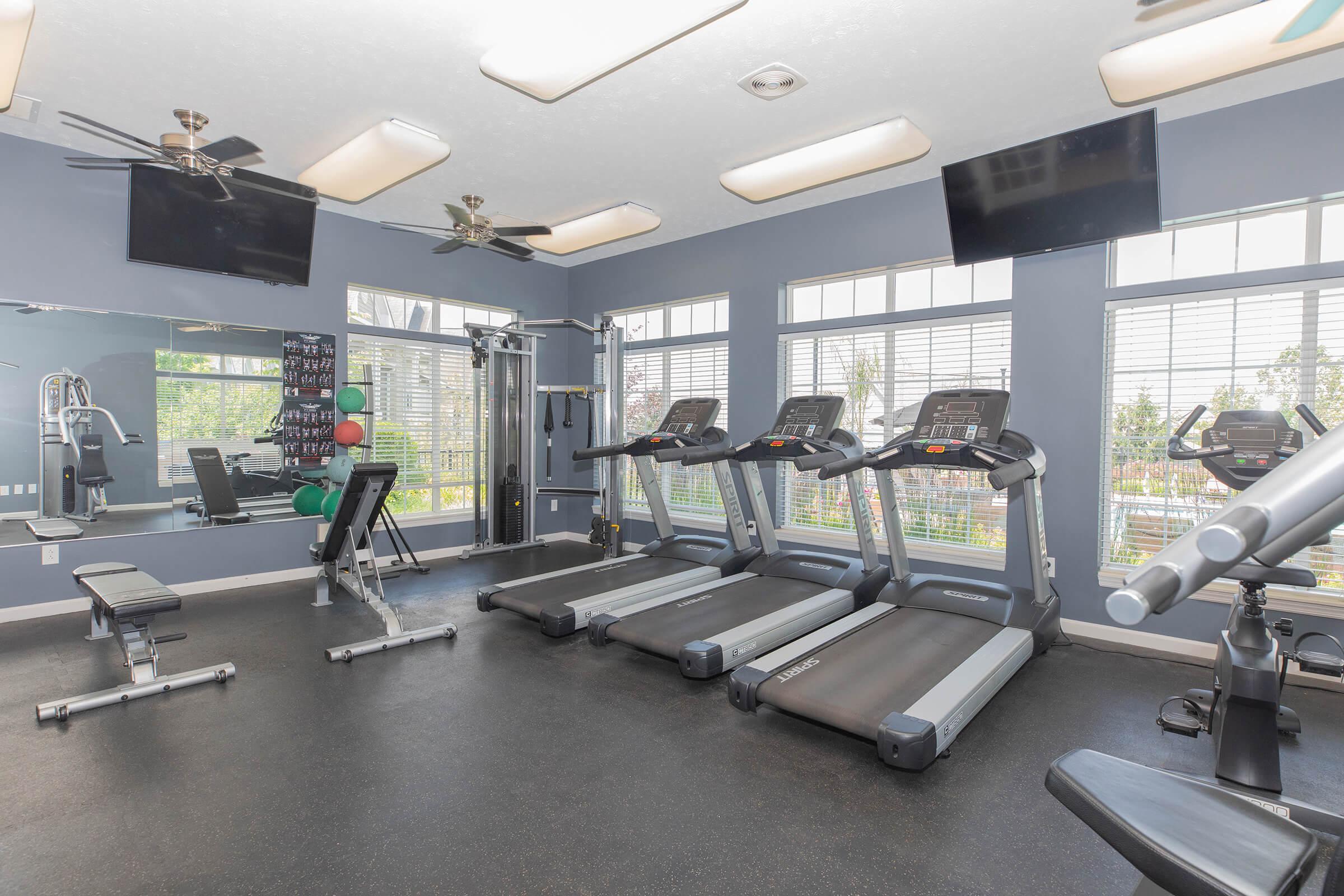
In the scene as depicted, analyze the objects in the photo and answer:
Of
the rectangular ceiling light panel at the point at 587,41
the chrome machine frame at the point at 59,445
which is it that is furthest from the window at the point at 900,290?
the chrome machine frame at the point at 59,445

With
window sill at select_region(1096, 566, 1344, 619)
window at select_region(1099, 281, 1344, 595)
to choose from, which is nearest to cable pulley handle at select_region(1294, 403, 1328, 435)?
window at select_region(1099, 281, 1344, 595)

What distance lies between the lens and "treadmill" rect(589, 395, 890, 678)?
3670mm

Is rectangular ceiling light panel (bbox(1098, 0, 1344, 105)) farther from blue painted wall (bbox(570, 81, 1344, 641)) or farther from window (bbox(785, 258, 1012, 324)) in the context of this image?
window (bbox(785, 258, 1012, 324))

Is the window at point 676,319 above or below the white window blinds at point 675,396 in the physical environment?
above

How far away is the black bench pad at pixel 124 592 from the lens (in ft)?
10.1

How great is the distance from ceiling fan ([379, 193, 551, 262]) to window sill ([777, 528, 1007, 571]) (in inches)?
127

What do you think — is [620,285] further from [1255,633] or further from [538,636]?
[1255,633]

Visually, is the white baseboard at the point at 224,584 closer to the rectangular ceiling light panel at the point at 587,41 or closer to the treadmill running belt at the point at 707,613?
the treadmill running belt at the point at 707,613

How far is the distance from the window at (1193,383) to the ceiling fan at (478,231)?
12.9 feet

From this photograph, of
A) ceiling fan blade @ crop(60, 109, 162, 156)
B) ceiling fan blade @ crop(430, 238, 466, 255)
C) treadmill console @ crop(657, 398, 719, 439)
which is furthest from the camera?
treadmill console @ crop(657, 398, 719, 439)

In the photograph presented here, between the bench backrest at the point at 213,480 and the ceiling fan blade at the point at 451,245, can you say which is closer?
the ceiling fan blade at the point at 451,245

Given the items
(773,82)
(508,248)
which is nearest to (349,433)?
(508,248)

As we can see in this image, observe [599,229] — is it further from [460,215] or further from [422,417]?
[422,417]

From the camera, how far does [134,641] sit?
10.7ft
